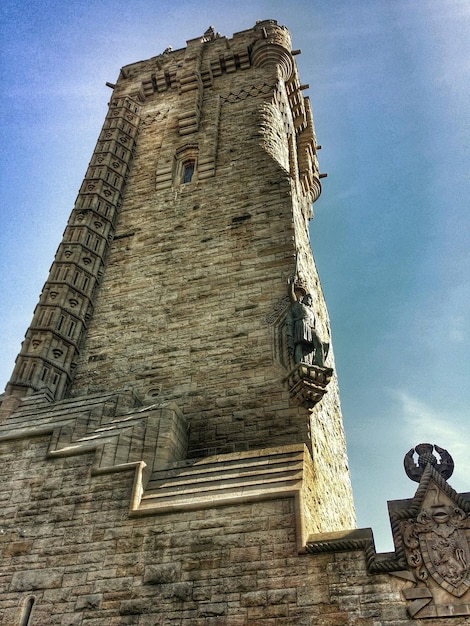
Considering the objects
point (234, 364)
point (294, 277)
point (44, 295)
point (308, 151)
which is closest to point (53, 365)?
point (44, 295)

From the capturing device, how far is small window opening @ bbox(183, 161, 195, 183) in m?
16.4

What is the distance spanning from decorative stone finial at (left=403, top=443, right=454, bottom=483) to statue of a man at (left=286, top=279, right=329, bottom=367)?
7.35 feet

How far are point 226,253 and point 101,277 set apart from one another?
3.15 metres

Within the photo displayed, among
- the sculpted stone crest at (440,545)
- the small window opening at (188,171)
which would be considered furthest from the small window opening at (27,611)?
the small window opening at (188,171)

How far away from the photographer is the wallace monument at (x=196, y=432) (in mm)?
6723

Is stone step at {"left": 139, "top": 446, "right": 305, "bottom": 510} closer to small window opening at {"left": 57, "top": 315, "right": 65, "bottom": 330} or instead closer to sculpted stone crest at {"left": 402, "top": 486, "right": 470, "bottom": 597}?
sculpted stone crest at {"left": 402, "top": 486, "right": 470, "bottom": 597}

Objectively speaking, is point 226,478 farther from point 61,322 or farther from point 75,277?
point 75,277

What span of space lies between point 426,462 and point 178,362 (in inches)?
198

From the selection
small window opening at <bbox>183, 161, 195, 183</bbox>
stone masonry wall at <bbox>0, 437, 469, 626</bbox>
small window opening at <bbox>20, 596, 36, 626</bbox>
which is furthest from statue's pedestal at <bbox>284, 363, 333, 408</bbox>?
small window opening at <bbox>183, 161, 195, 183</bbox>

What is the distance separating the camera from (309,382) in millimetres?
9297

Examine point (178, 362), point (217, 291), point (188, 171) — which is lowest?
point (178, 362)

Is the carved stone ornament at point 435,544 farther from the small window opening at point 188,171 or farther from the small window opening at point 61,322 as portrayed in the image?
the small window opening at point 188,171

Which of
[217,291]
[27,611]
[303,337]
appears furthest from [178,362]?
[27,611]

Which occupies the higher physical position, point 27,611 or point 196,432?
point 196,432
